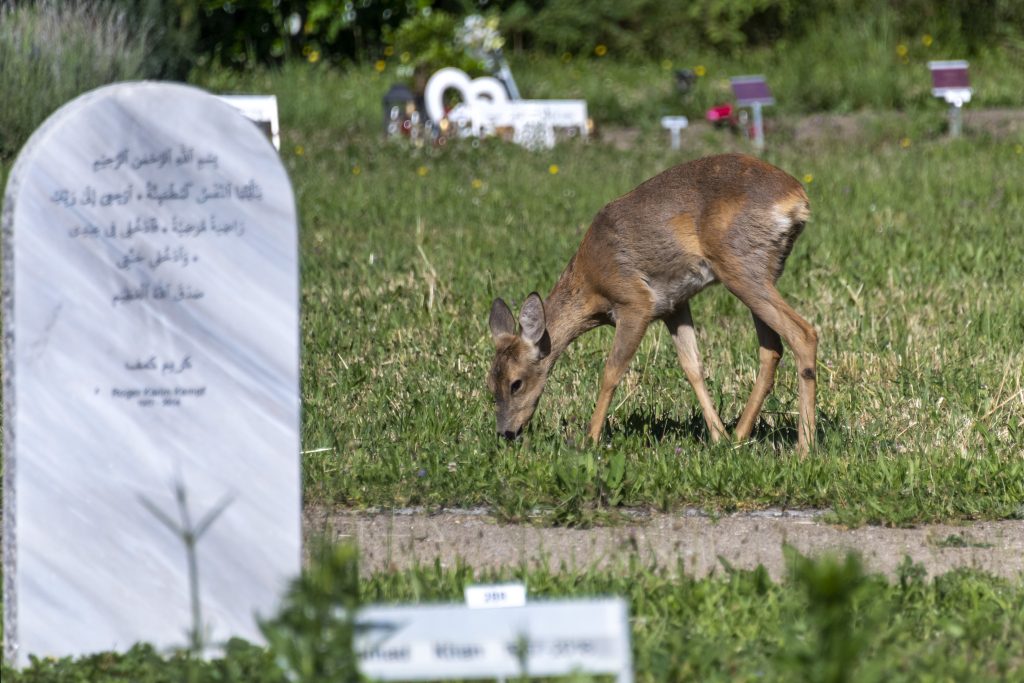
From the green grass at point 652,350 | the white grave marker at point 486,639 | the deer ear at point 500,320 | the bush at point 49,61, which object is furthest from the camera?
the bush at point 49,61

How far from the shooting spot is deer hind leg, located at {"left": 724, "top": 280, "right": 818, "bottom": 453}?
243 inches

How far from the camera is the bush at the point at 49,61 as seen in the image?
1237 centimetres

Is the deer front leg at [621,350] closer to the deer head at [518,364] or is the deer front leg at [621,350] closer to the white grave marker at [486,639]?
the deer head at [518,364]

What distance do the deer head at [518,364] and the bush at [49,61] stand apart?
7.11 m

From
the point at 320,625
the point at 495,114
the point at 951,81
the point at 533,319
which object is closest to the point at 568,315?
the point at 533,319

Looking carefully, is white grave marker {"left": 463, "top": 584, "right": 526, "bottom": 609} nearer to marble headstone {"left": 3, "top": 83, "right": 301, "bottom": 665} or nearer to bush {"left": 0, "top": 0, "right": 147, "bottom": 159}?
marble headstone {"left": 3, "top": 83, "right": 301, "bottom": 665}

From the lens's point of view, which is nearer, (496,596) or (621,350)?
(496,596)

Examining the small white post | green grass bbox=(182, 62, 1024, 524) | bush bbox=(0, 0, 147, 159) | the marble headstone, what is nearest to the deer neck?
green grass bbox=(182, 62, 1024, 524)

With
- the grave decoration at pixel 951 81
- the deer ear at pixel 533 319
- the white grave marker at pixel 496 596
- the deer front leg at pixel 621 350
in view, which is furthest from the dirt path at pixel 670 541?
Result: the grave decoration at pixel 951 81

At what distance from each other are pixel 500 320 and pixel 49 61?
25.1 ft

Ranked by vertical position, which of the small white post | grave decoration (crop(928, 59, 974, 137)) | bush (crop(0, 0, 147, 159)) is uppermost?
bush (crop(0, 0, 147, 159))

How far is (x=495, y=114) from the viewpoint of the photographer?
15.0 metres

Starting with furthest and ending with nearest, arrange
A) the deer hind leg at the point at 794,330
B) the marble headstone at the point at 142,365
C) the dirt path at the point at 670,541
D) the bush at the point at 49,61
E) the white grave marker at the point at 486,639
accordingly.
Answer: the bush at the point at 49,61, the deer hind leg at the point at 794,330, the dirt path at the point at 670,541, the marble headstone at the point at 142,365, the white grave marker at the point at 486,639

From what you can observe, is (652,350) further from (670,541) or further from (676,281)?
(670,541)
